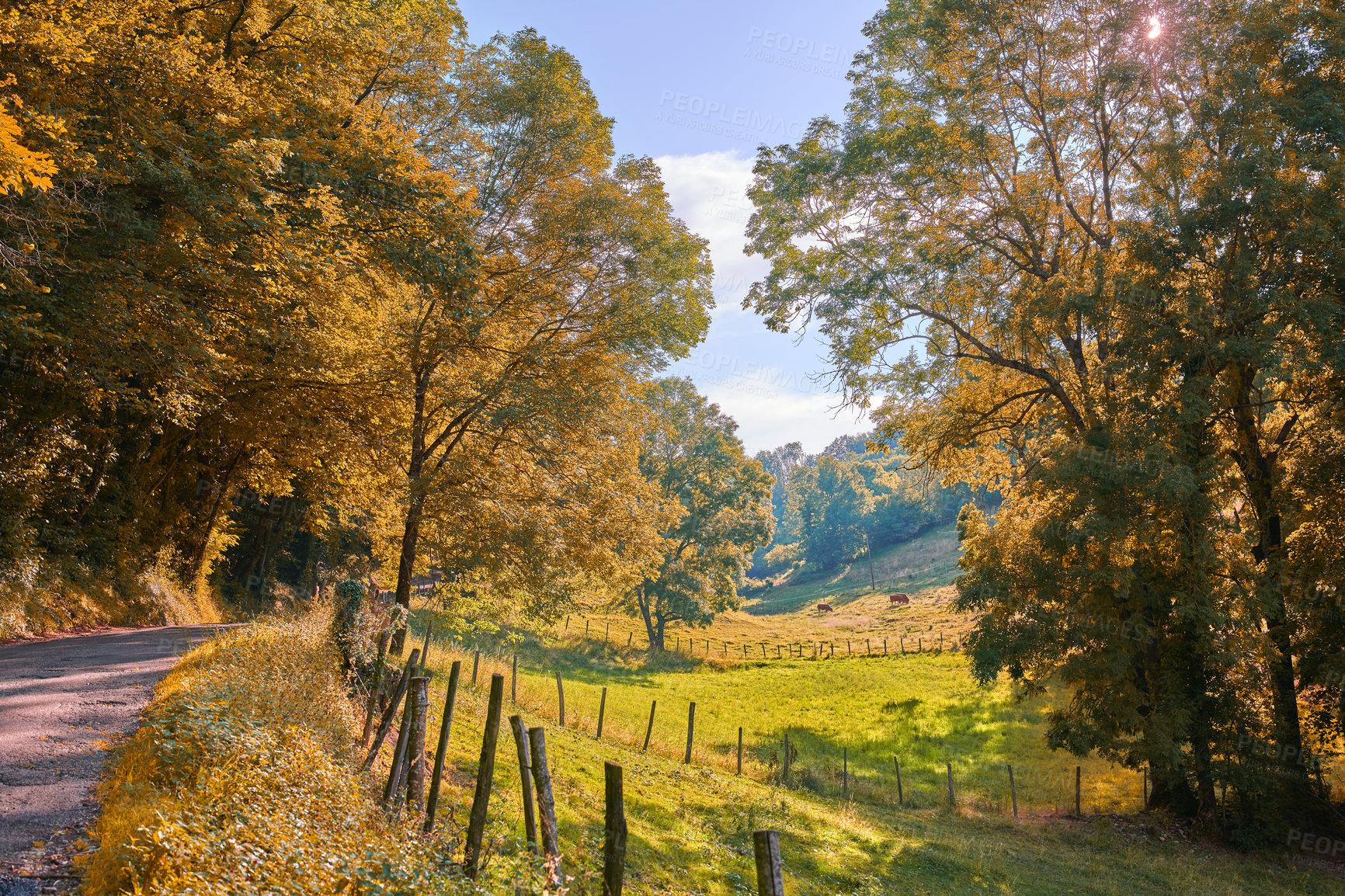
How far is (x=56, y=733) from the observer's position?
23.8 ft

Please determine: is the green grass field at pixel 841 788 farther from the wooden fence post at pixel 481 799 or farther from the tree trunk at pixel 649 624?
the tree trunk at pixel 649 624

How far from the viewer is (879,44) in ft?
62.4

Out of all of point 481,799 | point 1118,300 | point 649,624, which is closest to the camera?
point 481,799

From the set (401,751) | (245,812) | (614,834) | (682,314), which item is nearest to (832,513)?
(682,314)

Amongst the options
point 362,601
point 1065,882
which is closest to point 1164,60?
point 1065,882

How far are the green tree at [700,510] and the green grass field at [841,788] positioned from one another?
5164mm

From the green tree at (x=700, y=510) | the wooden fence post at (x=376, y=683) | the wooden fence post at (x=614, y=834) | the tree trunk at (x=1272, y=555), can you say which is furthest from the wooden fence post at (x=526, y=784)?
the green tree at (x=700, y=510)

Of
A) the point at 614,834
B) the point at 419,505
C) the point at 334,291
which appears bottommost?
the point at 614,834

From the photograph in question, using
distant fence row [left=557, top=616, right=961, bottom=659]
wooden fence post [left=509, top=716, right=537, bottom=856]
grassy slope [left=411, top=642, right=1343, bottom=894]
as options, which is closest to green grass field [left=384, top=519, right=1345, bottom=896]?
grassy slope [left=411, top=642, right=1343, bottom=894]

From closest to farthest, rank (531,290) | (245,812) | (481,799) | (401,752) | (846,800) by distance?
(245,812) < (481,799) < (401,752) < (531,290) < (846,800)

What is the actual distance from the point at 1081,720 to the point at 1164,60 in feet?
50.7

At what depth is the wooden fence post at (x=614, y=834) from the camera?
551 centimetres

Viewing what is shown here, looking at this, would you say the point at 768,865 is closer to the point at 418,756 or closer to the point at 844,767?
the point at 418,756

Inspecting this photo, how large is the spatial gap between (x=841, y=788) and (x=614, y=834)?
15.5 meters
